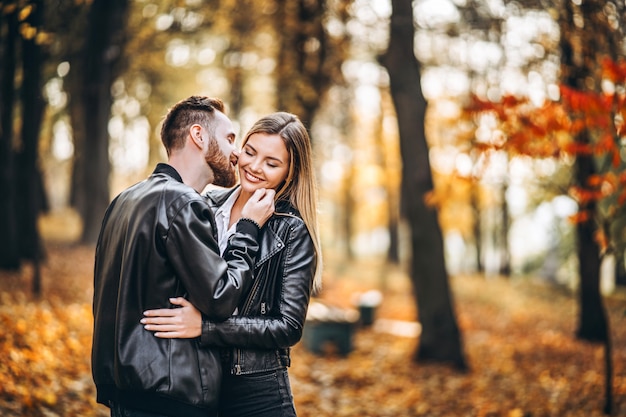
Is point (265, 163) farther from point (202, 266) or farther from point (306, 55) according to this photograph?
point (306, 55)

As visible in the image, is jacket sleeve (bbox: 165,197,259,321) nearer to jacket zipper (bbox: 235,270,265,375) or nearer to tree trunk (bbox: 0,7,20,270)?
jacket zipper (bbox: 235,270,265,375)

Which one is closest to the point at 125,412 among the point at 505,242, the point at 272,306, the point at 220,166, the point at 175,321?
the point at 175,321

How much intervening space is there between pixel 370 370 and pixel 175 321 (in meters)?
7.75

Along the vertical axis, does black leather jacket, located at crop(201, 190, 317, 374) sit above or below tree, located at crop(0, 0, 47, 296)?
below

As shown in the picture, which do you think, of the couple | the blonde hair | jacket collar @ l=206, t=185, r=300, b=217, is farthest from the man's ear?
jacket collar @ l=206, t=185, r=300, b=217

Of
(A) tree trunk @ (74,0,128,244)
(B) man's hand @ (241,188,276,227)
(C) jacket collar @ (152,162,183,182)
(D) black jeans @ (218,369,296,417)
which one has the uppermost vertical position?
(A) tree trunk @ (74,0,128,244)

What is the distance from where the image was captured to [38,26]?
6844 millimetres

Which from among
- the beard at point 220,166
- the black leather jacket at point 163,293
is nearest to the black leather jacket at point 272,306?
the black leather jacket at point 163,293

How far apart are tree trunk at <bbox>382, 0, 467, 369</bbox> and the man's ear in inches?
277

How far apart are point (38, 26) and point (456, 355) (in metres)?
7.65

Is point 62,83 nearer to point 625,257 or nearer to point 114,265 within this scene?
point 114,265

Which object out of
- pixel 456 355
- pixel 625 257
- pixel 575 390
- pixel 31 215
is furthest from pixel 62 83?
pixel 625 257

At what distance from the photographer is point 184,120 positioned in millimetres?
2969

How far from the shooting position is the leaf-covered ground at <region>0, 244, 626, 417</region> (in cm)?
644
